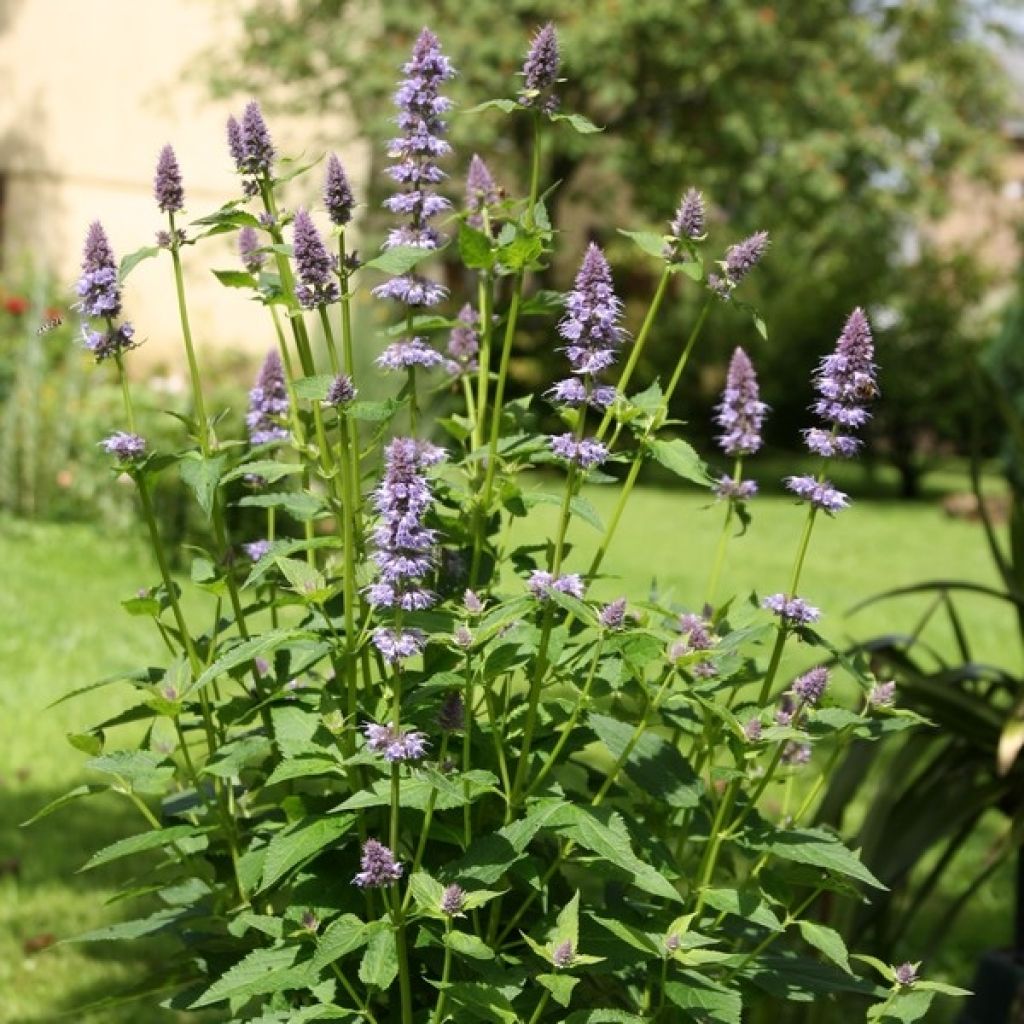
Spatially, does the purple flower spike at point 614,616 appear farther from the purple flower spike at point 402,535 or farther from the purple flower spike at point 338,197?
the purple flower spike at point 338,197

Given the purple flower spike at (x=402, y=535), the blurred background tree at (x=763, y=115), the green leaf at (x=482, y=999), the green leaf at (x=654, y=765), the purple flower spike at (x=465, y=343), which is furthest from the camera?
the blurred background tree at (x=763, y=115)

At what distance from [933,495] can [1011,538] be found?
53.5 ft

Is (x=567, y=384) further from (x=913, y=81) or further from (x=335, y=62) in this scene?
(x=913, y=81)

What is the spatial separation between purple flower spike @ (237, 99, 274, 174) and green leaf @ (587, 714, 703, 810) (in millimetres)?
964

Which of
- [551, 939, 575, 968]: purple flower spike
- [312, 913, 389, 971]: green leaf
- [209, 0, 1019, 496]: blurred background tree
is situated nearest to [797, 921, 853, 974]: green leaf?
[551, 939, 575, 968]: purple flower spike

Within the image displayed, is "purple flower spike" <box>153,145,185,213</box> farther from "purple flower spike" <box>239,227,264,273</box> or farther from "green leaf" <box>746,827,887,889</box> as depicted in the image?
"green leaf" <box>746,827,887,889</box>

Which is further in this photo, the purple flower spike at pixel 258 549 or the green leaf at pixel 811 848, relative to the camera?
the purple flower spike at pixel 258 549

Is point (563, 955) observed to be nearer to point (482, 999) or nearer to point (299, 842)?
point (482, 999)

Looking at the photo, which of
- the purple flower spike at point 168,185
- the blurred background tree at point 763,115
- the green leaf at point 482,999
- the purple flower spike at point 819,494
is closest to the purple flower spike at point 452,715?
the green leaf at point 482,999

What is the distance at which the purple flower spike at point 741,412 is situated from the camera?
251 centimetres

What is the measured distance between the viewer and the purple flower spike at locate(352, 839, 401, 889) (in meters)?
2.08

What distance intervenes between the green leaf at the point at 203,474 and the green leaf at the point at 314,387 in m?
0.17

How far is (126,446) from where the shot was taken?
7.75 feet

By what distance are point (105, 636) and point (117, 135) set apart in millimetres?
12002
